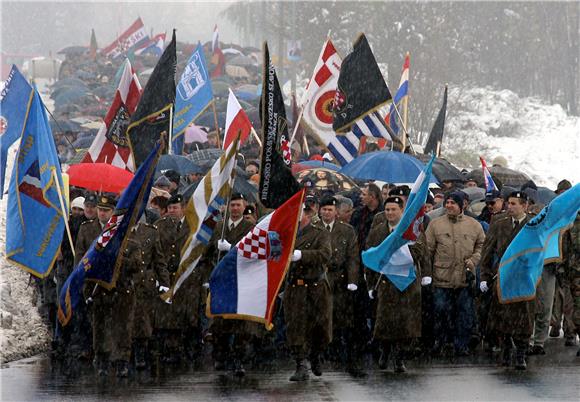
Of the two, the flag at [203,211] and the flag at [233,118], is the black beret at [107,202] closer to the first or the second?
the flag at [203,211]

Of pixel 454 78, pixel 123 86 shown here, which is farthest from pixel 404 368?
pixel 454 78

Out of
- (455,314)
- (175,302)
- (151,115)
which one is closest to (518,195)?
(455,314)

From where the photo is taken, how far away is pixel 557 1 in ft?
190

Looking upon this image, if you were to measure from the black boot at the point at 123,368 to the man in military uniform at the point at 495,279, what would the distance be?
343cm

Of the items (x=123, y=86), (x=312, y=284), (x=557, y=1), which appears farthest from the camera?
(x=557, y=1)

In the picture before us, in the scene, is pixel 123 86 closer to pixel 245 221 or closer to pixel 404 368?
pixel 245 221

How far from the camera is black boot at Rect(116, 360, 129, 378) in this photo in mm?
10938

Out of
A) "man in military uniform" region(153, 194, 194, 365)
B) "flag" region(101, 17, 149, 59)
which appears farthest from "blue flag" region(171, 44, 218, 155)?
"flag" region(101, 17, 149, 59)

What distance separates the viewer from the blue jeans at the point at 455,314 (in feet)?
41.2

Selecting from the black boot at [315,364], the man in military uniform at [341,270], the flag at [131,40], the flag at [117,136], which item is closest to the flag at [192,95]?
the flag at [117,136]

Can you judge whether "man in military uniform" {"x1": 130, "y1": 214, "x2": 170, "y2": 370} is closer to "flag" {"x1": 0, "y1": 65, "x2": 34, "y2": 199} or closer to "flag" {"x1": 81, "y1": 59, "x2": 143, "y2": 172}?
"flag" {"x1": 0, "y1": 65, "x2": 34, "y2": 199}

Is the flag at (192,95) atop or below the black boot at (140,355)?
atop

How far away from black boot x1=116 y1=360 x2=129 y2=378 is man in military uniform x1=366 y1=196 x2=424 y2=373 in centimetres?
228

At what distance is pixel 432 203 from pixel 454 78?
147 feet
